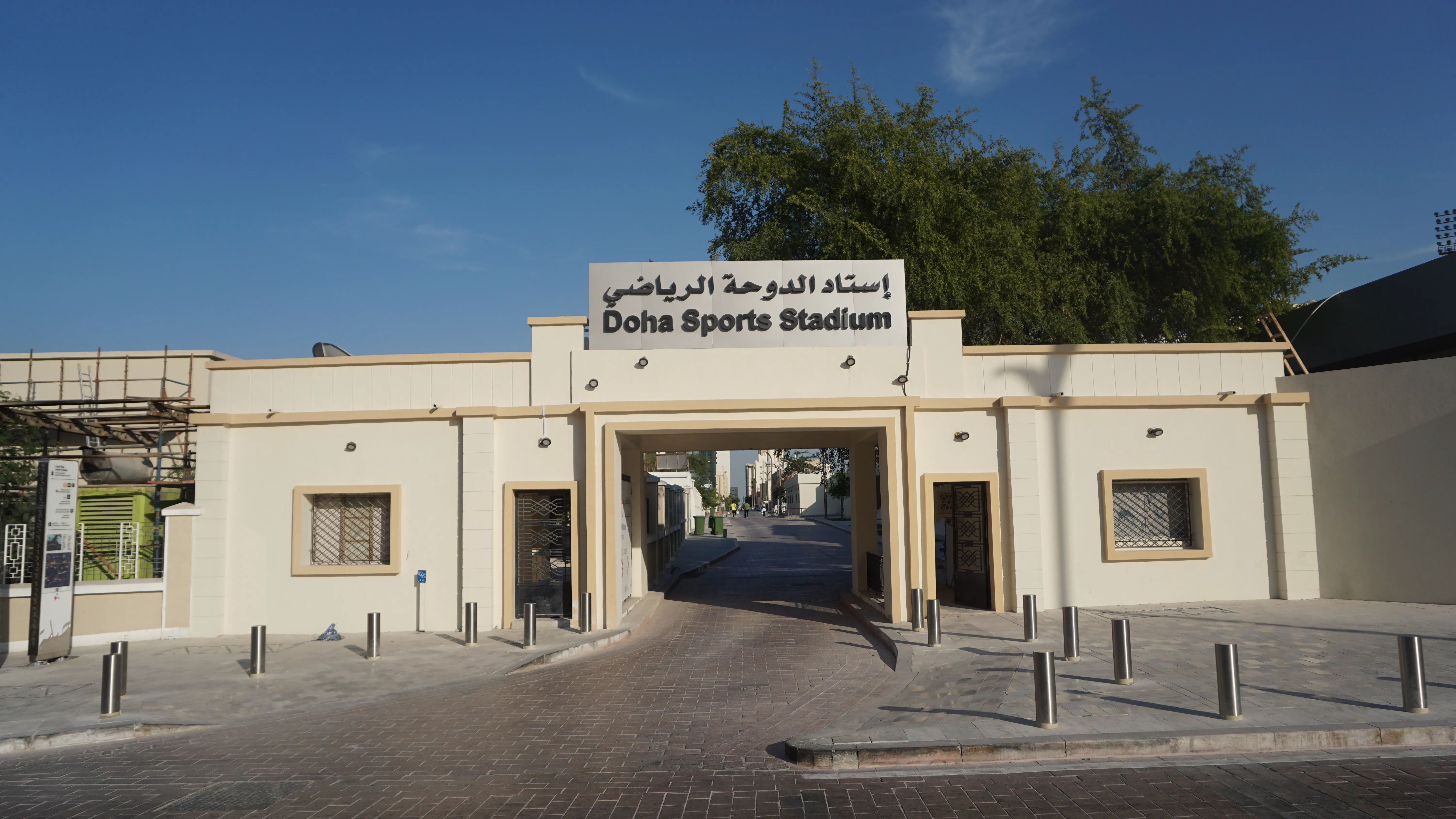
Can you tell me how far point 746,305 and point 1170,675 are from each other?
329 inches

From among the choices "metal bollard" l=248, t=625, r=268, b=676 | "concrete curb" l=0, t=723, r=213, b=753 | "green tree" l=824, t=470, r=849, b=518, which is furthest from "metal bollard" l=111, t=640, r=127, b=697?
"green tree" l=824, t=470, r=849, b=518

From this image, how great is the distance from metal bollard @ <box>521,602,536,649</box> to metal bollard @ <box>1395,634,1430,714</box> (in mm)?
9683

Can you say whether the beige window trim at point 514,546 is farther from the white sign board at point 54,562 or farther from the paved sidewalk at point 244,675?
the white sign board at point 54,562

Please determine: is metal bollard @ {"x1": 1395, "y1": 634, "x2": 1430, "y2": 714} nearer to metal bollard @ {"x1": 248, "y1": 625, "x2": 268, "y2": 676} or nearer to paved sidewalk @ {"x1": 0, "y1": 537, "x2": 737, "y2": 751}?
paved sidewalk @ {"x1": 0, "y1": 537, "x2": 737, "y2": 751}

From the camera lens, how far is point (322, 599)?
46.3 ft

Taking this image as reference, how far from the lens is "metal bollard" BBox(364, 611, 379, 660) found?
38.7ft

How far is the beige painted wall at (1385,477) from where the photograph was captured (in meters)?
13.7

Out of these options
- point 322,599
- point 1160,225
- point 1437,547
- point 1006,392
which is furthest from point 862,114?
point 322,599

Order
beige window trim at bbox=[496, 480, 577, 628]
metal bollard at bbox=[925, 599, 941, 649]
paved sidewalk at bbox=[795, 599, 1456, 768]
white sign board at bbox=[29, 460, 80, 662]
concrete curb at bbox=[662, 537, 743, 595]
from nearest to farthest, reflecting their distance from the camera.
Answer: paved sidewalk at bbox=[795, 599, 1456, 768], metal bollard at bbox=[925, 599, 941, 649], white sign board at bbox=[29, 460, 80, 662], beige window trim at bbox=[496, 480, 577, 628], concrete curb at bbox=[662, 537, 743, 595]

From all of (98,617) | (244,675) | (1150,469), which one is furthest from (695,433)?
(98,617)

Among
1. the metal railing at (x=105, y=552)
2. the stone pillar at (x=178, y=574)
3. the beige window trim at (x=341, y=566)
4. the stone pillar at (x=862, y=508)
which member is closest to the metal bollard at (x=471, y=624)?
the beige window trim at (x=341, y=566)

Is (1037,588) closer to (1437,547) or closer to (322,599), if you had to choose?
(1437,547)

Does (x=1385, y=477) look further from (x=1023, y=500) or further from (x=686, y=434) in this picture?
(x=686, y=434)

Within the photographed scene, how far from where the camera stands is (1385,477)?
46.8 ft
